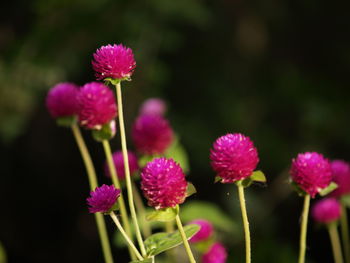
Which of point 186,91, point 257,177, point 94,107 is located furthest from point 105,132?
point 186,91

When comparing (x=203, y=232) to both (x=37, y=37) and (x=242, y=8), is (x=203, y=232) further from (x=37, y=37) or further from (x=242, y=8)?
(x=242, y=8)

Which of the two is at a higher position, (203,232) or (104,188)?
(104,188)

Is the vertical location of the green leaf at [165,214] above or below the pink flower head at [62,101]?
below

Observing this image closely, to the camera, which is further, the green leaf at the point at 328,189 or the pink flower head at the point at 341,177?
the pink flower head at the point at 341,177

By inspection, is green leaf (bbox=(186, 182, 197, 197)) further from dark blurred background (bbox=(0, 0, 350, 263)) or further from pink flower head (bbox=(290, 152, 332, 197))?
dark blurred background (bbox=(0, 0, 350, 263))

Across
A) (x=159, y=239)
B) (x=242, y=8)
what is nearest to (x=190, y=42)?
(x=242, y=8)

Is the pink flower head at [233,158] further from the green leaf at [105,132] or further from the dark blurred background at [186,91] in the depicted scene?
the dark blurred background at [186,91]

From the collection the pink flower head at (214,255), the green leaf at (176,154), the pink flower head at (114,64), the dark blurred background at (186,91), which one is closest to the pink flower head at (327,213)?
the pink flower head at (214,255)
